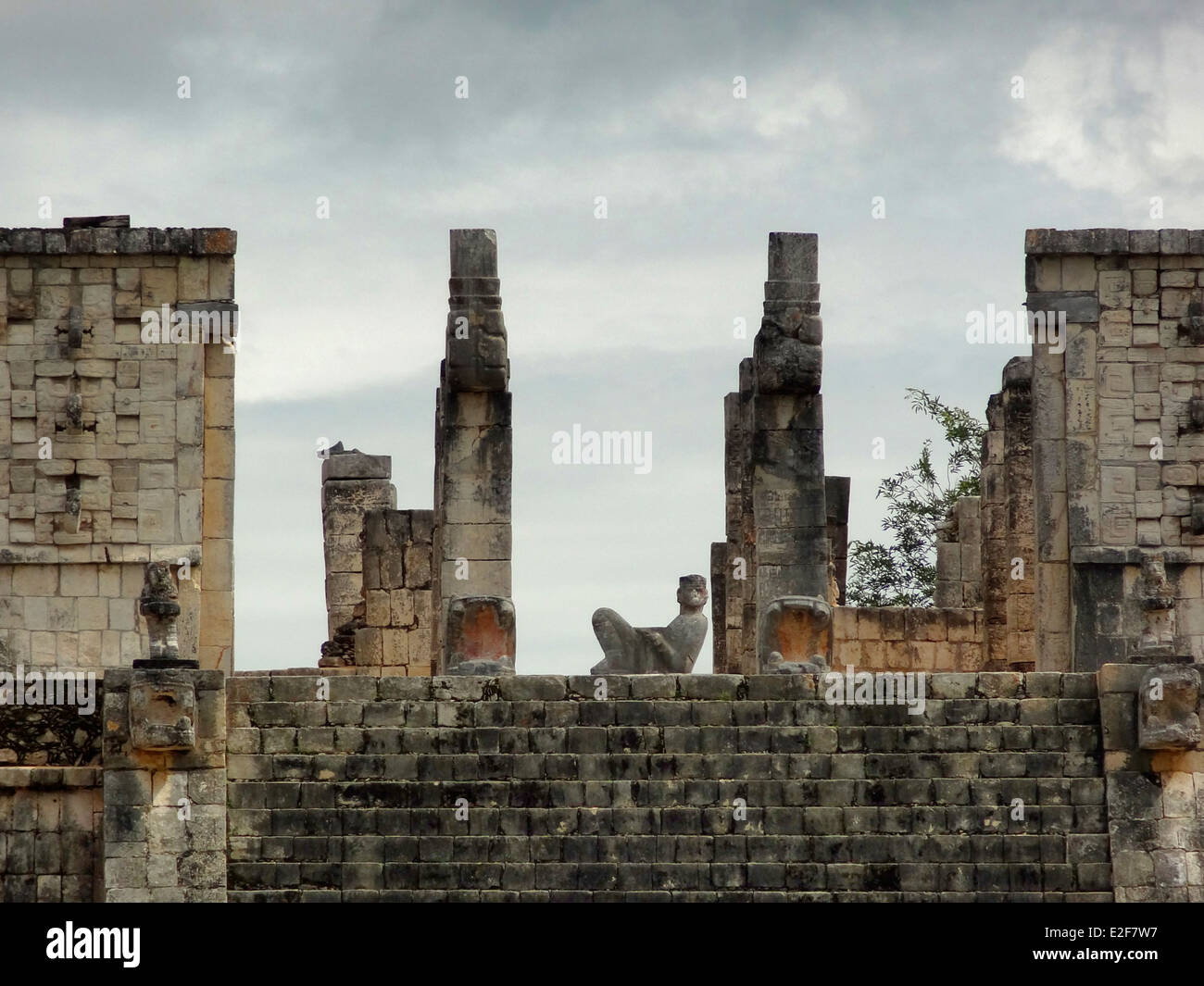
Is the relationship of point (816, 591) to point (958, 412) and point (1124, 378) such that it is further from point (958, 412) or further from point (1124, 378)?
point (958, 412)

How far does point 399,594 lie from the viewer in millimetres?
27469

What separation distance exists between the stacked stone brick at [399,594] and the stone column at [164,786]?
25.9 ft

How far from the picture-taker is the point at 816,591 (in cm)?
2311

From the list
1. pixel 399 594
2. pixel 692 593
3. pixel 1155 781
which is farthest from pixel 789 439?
pixel 399 594

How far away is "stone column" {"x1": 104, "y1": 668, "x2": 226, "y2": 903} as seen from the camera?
1917cm

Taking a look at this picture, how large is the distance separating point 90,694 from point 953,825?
6.37 metres

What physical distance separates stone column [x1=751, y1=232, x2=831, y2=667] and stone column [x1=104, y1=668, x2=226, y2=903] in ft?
18.4

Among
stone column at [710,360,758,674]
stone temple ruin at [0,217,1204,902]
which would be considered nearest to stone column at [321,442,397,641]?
stone temple ruin at [0,217,1204,902]

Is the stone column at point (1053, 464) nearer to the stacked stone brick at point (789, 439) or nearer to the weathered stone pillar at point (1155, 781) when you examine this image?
the stacked stone brick at point (789, 439)

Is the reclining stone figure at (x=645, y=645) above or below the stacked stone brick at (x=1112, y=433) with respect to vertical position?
below

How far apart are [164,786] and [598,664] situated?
5.00 metres

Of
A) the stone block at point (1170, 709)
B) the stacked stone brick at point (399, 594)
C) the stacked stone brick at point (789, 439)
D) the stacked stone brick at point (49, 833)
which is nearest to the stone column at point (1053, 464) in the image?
the stacked stone brick at point (789, 439)

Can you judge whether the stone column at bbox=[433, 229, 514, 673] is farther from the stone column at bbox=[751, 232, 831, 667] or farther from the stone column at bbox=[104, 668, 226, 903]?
the stone column at bbox=[104, 668, 226, 903]

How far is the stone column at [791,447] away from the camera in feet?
75.8
